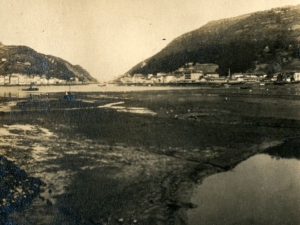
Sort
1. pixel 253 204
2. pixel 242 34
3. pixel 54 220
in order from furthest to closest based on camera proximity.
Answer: pixel 242 34
pixel 253 204
pixel 54 220

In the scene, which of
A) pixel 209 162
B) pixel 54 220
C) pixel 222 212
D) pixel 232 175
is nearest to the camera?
pixel 54 220

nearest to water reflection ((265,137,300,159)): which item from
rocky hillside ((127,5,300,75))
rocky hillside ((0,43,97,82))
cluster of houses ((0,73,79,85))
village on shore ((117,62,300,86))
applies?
rocky hillside ((0,43,97,82))

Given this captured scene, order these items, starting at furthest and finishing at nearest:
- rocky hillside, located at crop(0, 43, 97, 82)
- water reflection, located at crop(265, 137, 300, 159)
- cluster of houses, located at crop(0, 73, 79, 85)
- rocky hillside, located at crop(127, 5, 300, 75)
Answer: rocky hillside, located at crop(127, 5, 300, 75), cluster of houses, located at crop(0, 73, 79, 85), rocky hillside, located at crop(0, 43, 97, 82), water reflection, located at crop(265, 137, 300, 159)

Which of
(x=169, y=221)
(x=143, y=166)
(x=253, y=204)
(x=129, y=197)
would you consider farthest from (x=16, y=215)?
(x=253, y=204)

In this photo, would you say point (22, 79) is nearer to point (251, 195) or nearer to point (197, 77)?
point (251, 195)

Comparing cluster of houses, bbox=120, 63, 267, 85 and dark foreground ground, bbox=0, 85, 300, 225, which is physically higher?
cluster of houses, bbox=120, 63, 267, 85

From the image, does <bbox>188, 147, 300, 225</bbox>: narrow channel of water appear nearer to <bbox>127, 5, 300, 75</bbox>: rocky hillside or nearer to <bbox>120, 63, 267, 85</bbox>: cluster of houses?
<bbox>127, 5, 300, 75</bbox>: rocky hillside

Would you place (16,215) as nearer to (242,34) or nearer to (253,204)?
(253,204)
